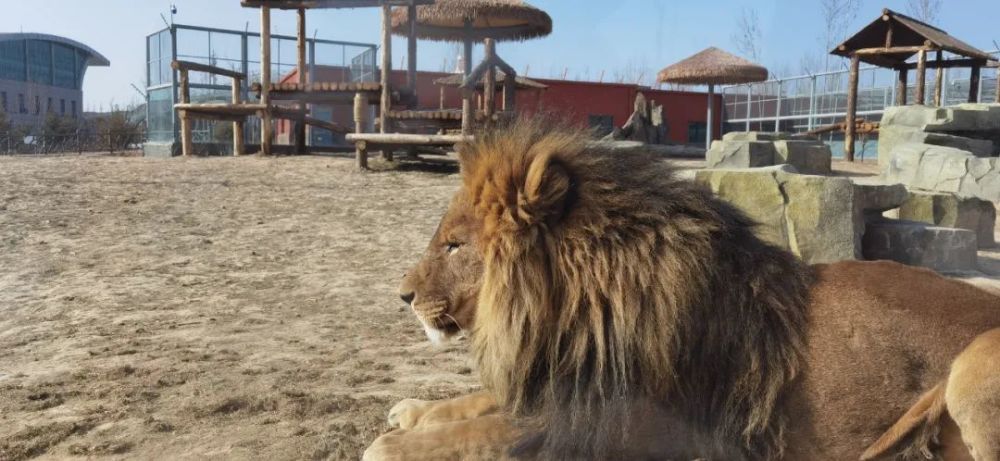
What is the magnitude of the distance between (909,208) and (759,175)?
8.65 ft

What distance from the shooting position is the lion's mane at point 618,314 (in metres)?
2.19

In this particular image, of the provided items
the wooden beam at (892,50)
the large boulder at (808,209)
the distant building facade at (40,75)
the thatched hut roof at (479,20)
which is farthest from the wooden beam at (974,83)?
the distant building facade at (40,75)

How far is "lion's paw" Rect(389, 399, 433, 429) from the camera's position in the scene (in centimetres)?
265

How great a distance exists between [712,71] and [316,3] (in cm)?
1073

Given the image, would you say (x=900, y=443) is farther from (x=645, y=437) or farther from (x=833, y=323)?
(x=645, y=437)

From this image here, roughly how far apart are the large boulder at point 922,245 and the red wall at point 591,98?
18387 mm

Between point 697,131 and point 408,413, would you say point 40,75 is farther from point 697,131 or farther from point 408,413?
point 408,413

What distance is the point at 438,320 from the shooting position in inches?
97.8

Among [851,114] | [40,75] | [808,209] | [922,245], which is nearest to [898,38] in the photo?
[851,114]

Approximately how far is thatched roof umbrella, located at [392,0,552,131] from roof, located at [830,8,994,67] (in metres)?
6.69

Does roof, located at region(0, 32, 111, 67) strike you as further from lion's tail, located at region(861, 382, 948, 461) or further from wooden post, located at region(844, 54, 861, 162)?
lion's tail, located at region(861, 382, 948, 461)

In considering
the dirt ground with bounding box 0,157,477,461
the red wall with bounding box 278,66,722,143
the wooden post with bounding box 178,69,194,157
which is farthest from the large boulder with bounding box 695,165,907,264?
the red wall with bounding box 278,66,722,143

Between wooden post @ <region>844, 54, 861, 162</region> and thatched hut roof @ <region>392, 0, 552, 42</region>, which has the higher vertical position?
thatched hut roof @ <region>392, 0, 552, 42</region>

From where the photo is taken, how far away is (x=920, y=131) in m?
14.2
